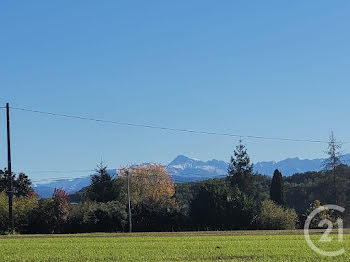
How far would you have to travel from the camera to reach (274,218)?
6938cm

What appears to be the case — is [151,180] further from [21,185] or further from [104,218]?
[104,218]

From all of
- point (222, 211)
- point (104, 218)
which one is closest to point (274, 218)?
point (222, 211)

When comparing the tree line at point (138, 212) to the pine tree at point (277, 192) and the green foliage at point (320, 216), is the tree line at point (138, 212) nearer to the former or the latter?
the green foliage at point (320, 216)

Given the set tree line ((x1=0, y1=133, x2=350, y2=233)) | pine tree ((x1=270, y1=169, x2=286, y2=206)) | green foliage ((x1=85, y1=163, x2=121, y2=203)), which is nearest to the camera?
tree line ((x1=0, y1=133, x2=350, y2=233))

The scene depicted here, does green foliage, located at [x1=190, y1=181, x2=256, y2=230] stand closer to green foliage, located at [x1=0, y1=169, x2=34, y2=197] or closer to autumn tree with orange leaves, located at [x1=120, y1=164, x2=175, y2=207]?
green foliage, located at [x1=0, y1=169, x2=34, y2=197]

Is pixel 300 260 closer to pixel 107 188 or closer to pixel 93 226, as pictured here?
pixel 93 226

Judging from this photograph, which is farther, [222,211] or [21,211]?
[222,211]

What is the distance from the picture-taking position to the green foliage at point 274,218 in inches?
2726

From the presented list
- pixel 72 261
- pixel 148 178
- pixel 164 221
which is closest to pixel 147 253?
pixel 72 261

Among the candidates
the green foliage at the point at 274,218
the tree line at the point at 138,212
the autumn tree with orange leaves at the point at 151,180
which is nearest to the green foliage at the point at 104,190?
the tree line at the point at 138,212

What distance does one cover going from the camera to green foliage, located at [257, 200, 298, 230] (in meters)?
69.2

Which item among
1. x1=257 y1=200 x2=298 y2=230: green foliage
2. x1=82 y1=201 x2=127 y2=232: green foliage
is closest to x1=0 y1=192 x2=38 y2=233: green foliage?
x1=82 y1=201 x2=127 y2=232: green foliage

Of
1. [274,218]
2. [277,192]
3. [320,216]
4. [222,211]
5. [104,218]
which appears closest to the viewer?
[104,218]

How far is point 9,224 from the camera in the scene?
204 ft
